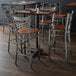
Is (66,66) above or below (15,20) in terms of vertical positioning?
below

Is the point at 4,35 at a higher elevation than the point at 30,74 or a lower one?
higher

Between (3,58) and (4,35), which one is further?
(4,35)

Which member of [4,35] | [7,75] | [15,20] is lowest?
[7,75]

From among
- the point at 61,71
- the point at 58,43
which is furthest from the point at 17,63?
the point at 58,43

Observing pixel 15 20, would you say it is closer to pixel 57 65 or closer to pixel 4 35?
pixel 57 65

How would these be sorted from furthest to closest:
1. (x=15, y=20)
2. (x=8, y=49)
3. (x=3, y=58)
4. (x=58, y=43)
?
(x=58, y=43) → (x=8, y=49) → (x=3, y=58) → (x=15, y=20)

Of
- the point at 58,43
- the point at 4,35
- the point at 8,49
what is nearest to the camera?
the point at 8,49

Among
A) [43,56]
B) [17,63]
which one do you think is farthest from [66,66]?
[17,63]

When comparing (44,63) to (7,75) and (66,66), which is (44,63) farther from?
(7,75)

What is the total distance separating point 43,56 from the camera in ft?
12.0

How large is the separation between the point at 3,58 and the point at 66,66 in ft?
4.17

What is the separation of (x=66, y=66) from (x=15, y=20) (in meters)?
1.24

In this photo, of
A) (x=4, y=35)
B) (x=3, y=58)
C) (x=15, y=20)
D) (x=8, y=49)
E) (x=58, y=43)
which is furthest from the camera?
(x=4, y=35)

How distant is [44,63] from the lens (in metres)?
3.29
